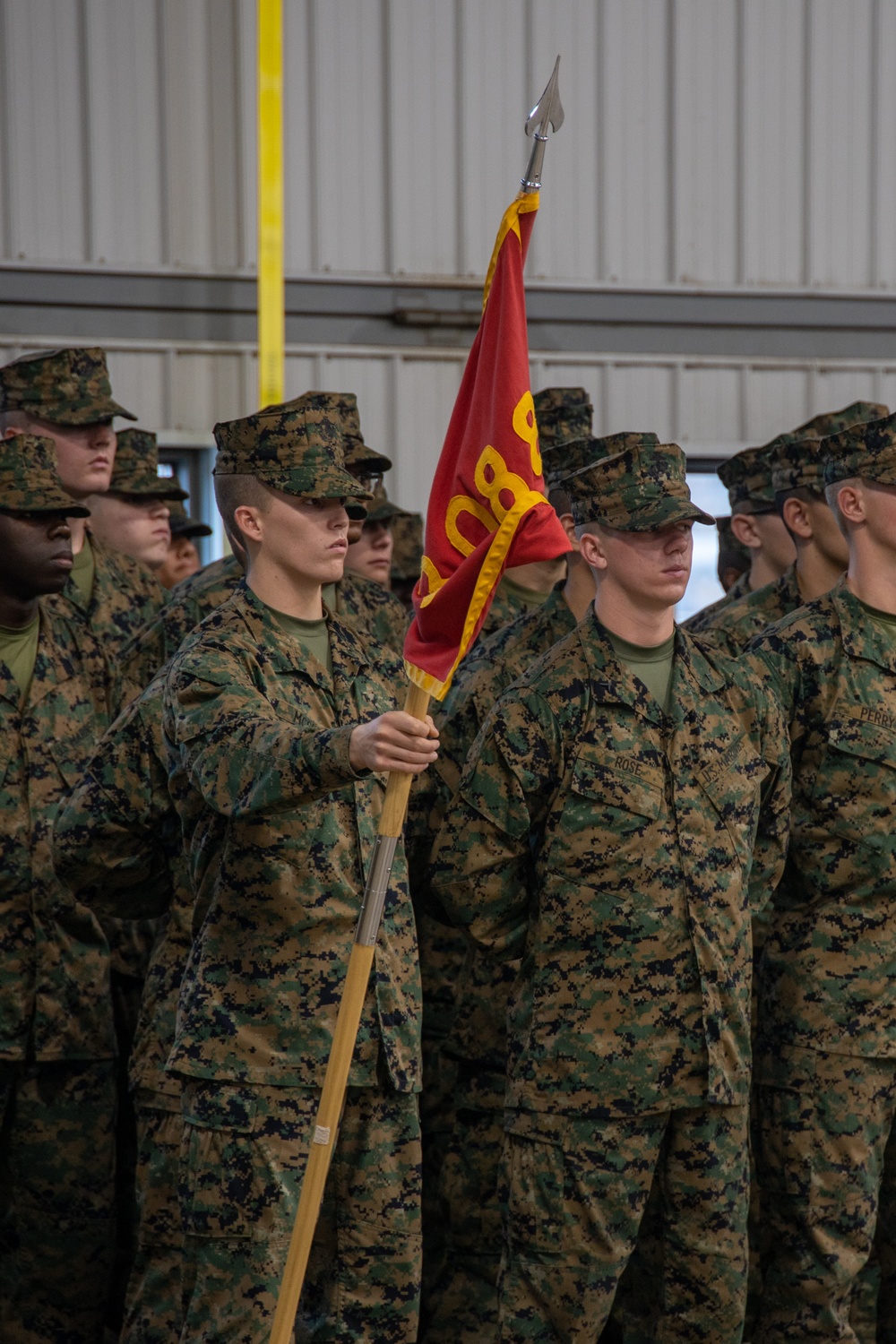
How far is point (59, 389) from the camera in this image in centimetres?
425

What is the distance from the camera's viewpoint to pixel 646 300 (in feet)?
25.6

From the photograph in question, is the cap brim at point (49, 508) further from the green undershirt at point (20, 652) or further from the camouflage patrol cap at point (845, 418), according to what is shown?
the camouflage patrol cap at point (845, 418)

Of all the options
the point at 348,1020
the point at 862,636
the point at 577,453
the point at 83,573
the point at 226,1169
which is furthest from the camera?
the point at 83,573

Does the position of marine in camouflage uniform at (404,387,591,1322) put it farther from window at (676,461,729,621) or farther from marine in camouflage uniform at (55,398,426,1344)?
window at (676,461,729,621)

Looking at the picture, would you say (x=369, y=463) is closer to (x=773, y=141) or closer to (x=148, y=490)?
(x=148, y=490)

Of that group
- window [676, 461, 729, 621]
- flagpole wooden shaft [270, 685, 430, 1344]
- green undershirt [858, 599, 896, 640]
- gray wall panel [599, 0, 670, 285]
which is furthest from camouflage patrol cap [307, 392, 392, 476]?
window [676, 461, 729, 621]

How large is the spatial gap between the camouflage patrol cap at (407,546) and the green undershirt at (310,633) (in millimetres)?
2972

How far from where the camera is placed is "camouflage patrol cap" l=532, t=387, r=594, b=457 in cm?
482

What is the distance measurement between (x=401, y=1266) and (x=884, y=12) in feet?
22.6

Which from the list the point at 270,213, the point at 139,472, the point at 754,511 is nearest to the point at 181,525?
the point at 139,472

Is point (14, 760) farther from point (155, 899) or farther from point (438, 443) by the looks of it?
point (438, 443)

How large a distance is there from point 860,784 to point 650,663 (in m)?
0.54

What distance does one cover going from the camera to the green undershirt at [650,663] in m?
3.08

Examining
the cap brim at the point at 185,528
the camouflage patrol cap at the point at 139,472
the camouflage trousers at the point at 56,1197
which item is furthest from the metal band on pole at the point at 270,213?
the camouflage trousers at the point at 56,1197
